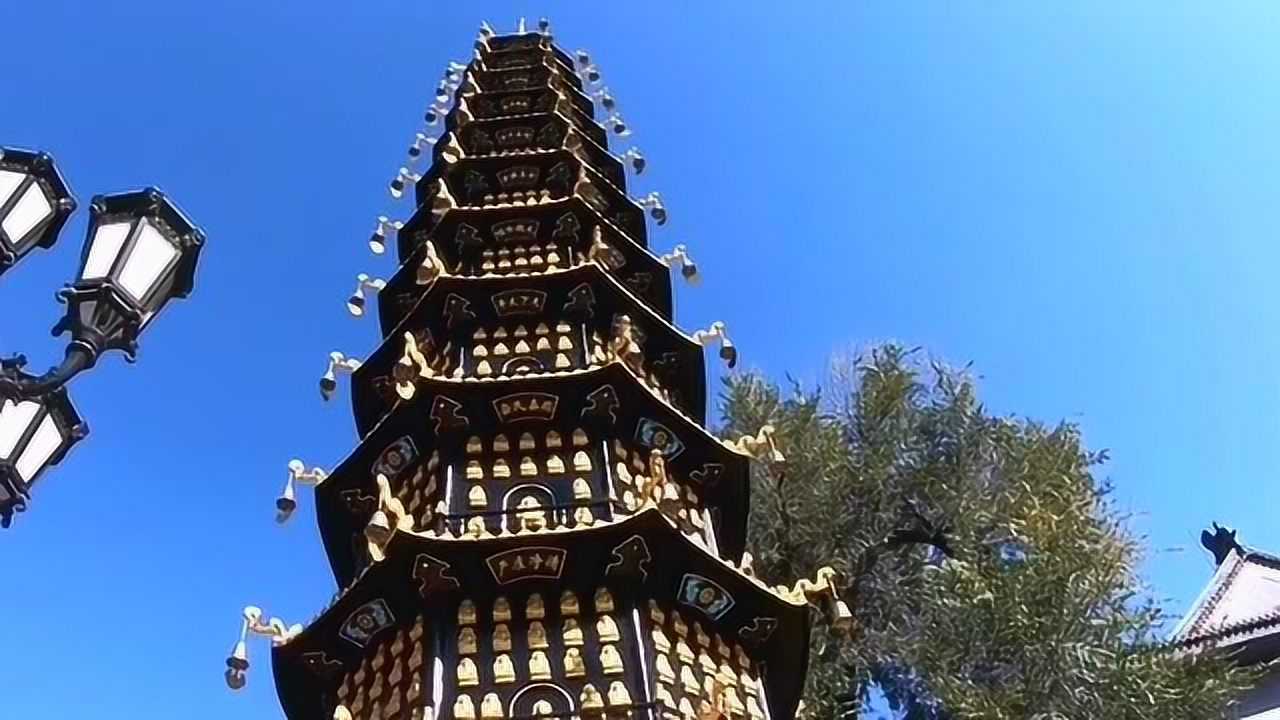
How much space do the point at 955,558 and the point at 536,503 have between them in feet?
19.4

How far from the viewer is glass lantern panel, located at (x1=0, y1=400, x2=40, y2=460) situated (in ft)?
14.9

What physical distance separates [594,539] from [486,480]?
1.80 meters

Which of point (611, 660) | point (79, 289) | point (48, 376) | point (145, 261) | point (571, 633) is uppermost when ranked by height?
point (571, 633)

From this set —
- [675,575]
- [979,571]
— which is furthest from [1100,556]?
[675,575]

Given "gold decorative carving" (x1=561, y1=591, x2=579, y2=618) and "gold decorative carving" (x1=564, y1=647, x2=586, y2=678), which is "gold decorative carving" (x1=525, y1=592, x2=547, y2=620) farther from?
"gold decorative carving" (x1=564, y1=647, x2=586, y2=678)

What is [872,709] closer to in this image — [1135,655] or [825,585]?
[1135,655]

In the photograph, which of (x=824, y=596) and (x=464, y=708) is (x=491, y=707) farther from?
(x=824, y=596)

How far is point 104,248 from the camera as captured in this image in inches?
184

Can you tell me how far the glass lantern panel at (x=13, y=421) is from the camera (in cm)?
454

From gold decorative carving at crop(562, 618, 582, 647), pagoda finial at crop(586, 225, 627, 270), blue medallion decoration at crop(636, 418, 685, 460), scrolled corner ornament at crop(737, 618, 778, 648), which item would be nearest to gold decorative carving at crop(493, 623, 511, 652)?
gold decorative carving at crop(562, 618, 582, 647)

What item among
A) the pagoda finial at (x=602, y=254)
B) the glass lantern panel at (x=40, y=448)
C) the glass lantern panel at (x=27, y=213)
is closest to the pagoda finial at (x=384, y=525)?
the pagoda finial at (x=602, y=254)

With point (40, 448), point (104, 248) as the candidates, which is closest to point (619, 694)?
point (40, 448)

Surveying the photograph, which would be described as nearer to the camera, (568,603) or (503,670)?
(503,670)

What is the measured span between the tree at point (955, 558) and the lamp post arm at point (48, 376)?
375 inches
